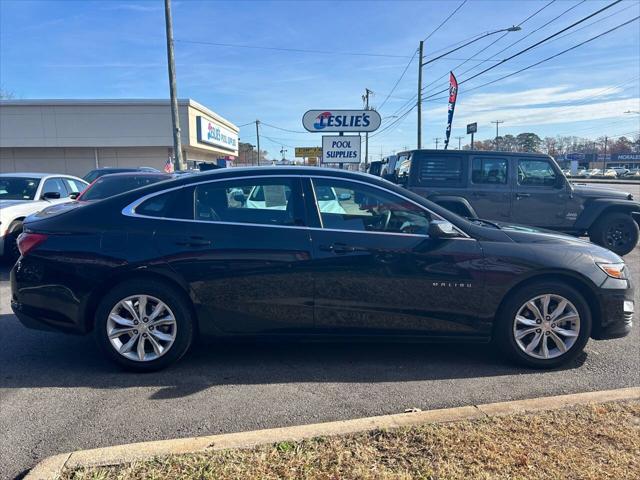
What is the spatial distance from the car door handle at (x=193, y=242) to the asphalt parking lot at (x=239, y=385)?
3.43 ft

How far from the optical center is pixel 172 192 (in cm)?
372

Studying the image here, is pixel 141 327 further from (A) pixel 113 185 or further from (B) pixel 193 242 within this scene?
(A) pixel 113 185

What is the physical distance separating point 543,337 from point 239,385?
2.49 meters

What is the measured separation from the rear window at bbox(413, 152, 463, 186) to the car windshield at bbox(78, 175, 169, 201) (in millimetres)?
4781

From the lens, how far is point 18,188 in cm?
829

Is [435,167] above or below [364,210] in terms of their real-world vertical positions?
above

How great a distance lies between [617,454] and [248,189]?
10.0 ft

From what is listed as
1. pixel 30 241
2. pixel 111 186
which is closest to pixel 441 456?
pixel 30 241

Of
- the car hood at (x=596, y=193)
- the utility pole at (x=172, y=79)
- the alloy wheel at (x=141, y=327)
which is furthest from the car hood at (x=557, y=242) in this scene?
the utility pole at (x=172, y=79)

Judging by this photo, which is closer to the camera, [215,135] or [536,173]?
[536,173]

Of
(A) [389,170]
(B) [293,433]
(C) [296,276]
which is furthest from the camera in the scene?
(A) [389,170]

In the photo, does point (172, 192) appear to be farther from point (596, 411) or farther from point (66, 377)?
point (596, 411)

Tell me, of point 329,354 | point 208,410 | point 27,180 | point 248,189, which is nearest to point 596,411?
point 329,354

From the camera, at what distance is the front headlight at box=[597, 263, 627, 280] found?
3729 millimetres
